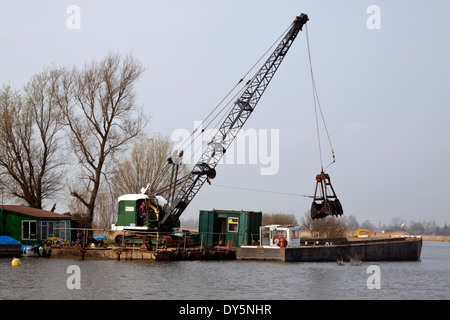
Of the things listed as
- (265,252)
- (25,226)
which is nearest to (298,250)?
(265,252)

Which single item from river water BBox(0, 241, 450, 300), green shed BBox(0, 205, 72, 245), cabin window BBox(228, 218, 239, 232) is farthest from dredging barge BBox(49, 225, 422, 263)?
green shed BBox(0, 205, 72, 245)

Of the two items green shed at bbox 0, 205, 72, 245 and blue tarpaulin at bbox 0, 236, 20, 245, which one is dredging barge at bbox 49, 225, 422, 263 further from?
green shed at bbox 0, 205, 72, 245

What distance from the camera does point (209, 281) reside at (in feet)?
118

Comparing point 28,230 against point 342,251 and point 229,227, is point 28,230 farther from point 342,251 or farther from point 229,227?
point 342,251

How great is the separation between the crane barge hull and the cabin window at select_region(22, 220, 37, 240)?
54.6 ft

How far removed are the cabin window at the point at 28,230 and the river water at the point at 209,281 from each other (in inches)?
147

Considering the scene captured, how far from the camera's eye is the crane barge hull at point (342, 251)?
4894cm

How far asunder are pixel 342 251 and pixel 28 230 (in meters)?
26.2

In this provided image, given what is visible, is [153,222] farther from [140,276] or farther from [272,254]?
[140,276]

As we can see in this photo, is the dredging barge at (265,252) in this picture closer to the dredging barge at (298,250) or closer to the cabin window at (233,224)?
the dredging barge at (298,250)

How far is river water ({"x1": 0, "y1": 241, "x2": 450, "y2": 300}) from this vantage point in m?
30.9
